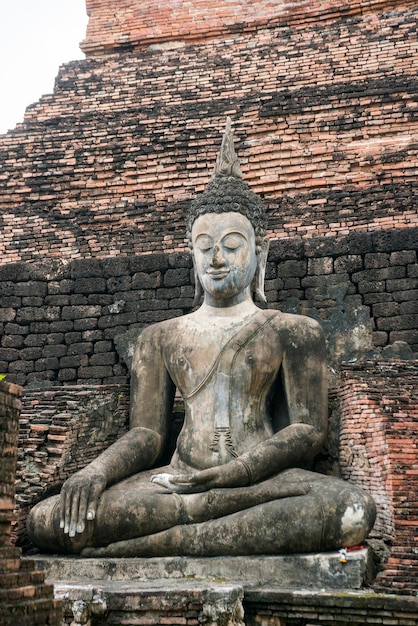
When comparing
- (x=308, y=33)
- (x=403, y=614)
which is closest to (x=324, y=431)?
(x=403, y=614)

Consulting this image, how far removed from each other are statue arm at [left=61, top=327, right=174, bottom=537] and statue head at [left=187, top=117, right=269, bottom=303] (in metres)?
0.73

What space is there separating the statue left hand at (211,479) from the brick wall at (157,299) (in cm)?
196

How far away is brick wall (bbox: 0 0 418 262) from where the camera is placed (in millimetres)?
9539

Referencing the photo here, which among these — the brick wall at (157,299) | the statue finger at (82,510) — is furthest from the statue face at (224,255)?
the statue finger at (82,510)

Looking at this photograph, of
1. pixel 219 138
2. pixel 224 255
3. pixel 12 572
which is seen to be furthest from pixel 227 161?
pixel 12 572

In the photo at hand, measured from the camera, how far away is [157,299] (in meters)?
8.81

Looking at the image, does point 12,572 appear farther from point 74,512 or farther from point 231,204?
point 231,204

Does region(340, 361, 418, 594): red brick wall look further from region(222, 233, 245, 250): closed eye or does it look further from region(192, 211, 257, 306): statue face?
region(222, 233, 245, 250): closed eye

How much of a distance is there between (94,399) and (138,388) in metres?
0.62

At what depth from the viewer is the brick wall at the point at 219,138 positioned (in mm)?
9539

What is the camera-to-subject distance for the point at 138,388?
7641 millimetres

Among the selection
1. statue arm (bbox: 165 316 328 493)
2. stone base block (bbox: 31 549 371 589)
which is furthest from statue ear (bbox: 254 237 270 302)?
stone base block (bbox: 31 549 371 589)

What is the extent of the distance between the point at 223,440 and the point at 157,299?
2.23 metres

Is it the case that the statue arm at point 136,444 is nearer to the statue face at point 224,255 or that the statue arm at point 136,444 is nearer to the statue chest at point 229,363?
the statue chest at point 229,363
